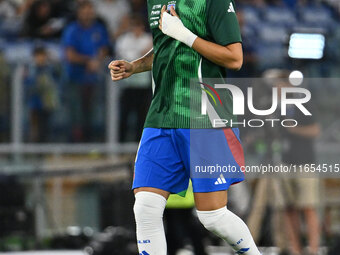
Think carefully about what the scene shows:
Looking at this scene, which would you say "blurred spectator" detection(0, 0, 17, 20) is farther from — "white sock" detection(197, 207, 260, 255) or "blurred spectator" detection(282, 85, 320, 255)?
"white sock" detection(197, 207, 260, 255)

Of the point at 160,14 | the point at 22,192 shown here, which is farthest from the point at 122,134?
the point at 160,14

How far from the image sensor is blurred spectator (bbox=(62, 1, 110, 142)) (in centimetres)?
1012

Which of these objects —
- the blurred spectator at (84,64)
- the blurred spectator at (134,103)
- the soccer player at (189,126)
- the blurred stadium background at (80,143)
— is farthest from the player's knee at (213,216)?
the blurred spectator at (84,64)

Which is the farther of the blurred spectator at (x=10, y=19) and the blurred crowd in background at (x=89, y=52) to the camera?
the blurred spectator at (x=10, y=19)

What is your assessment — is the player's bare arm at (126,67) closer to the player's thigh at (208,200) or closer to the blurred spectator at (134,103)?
the player's thigh at (208,200)

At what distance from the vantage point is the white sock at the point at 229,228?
482 centimetres

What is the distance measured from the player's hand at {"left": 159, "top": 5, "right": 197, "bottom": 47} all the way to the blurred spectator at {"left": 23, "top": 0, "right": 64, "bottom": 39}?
6.56 meters

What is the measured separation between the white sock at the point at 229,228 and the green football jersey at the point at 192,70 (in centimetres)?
51

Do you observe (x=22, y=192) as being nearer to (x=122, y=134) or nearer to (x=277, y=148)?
(x=122, y=134)

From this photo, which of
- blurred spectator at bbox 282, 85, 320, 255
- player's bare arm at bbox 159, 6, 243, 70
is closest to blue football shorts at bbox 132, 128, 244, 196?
player's bare arm at bbox 159, 6, 243, 70

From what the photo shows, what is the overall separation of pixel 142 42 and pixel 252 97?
2507 mm

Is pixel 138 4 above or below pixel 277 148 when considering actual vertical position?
above

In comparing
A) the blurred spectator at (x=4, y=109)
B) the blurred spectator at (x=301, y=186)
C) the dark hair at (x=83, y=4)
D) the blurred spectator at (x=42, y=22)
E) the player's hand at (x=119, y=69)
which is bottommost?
the blurred spectator at (x=301, y=186)

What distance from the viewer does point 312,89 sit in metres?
9.95
